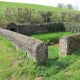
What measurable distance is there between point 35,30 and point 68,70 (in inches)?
747

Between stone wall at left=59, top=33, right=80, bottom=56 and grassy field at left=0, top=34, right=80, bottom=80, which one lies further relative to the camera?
stone wall at left=59, top=33, right=80, bottom=56

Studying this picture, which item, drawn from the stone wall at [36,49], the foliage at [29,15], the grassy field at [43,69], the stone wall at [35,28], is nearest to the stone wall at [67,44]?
the grassy field at [43,69]

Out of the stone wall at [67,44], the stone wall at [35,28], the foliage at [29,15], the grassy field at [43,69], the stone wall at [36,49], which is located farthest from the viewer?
the foliage at [29,15]

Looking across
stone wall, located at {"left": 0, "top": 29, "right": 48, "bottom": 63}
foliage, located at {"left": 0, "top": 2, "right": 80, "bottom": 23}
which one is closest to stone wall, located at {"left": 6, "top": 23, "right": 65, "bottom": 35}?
foliage, located at {"left": 0, "top": 2, "right": 80, "bottom": 23}

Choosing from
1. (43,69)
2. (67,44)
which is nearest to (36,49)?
(43,69)

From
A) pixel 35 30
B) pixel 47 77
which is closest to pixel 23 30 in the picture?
pixel 35 30

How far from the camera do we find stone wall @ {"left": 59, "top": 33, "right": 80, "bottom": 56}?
11734 millimetres

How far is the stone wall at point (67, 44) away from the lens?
11.7m

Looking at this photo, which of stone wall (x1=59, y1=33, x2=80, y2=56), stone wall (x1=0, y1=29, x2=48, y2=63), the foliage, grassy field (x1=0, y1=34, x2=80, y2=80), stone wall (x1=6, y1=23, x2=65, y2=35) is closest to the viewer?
grassy field (x1=0, y1=34, x2=80, y2=80)

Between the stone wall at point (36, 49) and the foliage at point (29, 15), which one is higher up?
the foliage at point (29, 15)

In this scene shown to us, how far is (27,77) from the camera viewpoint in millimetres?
9422

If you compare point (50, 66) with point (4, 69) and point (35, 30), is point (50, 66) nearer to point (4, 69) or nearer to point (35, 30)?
point (4, 69)

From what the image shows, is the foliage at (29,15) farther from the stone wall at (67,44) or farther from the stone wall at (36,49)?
the stone wall at (36,49)

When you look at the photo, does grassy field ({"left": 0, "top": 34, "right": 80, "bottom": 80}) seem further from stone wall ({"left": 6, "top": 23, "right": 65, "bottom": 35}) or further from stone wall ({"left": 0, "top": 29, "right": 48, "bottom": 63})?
stone wall ({"left": 6, "top": 23, "right": 65, "bottom": 35})
